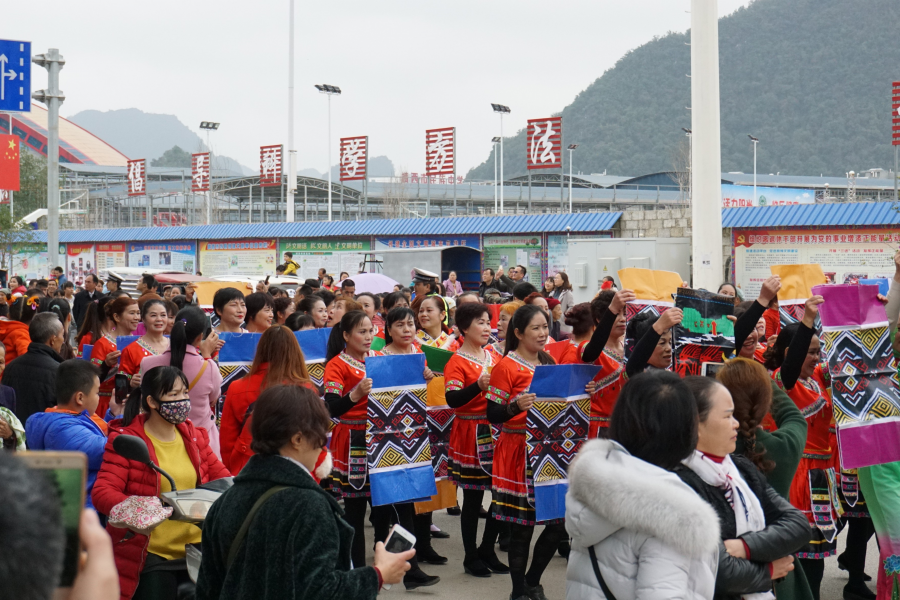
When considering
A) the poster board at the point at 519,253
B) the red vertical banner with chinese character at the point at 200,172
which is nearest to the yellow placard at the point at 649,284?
the poster board at the point at 519,253

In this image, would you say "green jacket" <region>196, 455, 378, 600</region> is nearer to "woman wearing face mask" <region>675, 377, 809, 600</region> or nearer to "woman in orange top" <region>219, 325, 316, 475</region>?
"woman wearing face mask" <region>675, 377, 809, 600</region>

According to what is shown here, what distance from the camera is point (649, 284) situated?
5184mm

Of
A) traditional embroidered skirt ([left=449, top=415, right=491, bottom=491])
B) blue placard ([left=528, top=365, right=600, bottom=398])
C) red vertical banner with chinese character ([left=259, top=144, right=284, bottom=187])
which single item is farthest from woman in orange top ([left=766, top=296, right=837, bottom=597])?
red vertical banner with chinese character ([left=259, top=144, right=284, bottom=187])

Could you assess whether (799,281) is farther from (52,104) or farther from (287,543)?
(52,104)

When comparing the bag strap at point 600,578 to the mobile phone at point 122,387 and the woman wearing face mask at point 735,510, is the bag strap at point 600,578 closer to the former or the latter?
the woman wearing face mask at point 735,510

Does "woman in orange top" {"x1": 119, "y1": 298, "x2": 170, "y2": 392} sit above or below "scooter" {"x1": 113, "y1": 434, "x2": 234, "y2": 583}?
above

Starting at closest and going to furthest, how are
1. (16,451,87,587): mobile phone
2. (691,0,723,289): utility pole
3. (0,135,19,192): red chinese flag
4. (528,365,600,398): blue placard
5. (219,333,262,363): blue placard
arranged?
(16,451,87,587): mobile phone, (528,365,600,398): blue placard, (219,333,262,363): blue placard, (691,0,723,289): utility pole, (0,135,19,192): red chinese flag

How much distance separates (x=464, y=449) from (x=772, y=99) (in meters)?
98.8

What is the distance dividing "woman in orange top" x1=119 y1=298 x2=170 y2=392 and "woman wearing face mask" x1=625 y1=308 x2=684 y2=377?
3.17m

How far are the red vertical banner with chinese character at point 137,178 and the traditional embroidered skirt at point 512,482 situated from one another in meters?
36.1

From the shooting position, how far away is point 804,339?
173 inches

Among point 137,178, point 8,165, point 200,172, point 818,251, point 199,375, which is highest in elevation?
point 137,178

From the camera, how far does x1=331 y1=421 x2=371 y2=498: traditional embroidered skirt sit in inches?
211

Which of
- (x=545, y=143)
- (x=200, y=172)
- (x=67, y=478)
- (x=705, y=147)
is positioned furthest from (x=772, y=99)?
(x=67, y=478)
